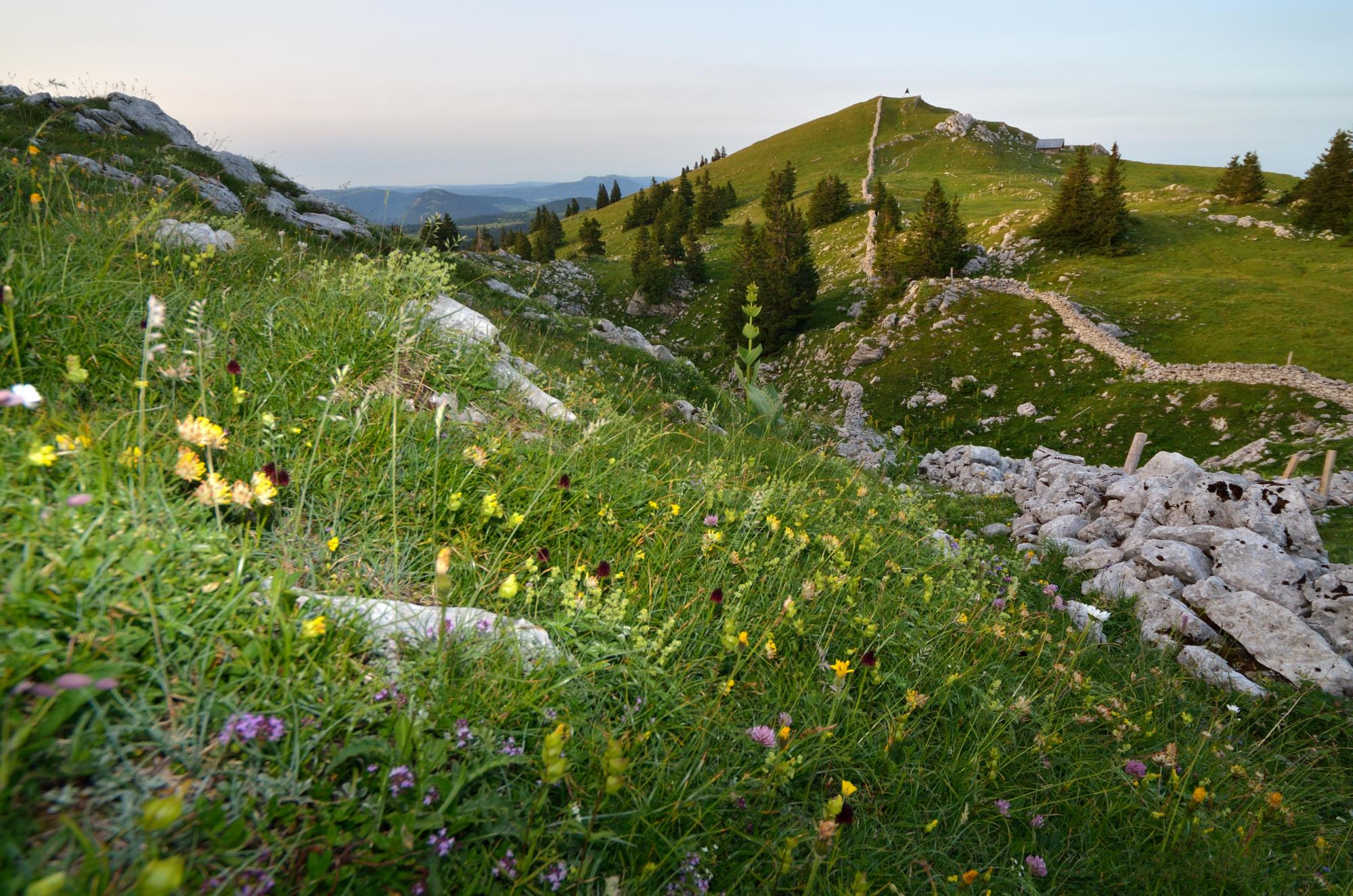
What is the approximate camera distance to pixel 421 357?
4293mm

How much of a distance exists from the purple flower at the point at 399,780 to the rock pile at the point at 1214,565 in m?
7.59

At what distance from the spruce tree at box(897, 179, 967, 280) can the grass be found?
143 ft

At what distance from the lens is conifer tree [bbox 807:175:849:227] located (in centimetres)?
6825

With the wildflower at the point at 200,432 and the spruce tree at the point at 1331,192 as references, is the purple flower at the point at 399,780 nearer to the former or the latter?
the wildflower at the point at 200,432

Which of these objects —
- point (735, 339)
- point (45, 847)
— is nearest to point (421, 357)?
point (45, 847)

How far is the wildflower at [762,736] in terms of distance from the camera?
7.43ft

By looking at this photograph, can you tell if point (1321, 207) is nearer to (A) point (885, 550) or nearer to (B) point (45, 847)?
(A) point (885, 550)

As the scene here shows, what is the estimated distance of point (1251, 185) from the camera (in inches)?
1978

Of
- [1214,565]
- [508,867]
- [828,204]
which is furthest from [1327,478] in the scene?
[828,204]

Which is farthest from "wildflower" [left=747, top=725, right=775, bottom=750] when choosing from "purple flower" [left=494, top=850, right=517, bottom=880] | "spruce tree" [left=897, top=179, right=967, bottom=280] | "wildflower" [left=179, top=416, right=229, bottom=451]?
"spruce tree" [left=897, top=179, right=967, bottom=280]

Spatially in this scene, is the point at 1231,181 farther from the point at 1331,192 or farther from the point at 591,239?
the point at 591,239

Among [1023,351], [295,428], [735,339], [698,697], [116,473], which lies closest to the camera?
[116,473]

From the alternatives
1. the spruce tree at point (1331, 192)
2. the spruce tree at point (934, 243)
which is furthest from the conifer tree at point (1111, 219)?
the spruce tree at point (1331, 192)

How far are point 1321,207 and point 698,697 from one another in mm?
66352
